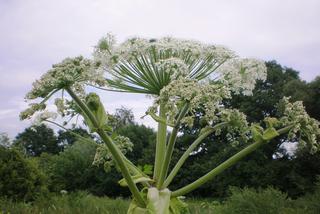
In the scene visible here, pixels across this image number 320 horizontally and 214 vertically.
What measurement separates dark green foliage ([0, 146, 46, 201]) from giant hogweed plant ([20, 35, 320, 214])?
9705mm

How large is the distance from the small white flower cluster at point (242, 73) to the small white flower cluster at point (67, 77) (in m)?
0.83

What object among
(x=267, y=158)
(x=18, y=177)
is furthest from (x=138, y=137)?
Result: (x=18, y=177)

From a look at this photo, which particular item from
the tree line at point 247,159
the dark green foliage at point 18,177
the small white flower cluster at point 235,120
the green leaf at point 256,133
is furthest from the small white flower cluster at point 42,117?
the tree line at point 247,159

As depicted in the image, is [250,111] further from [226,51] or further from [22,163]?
[226,51]

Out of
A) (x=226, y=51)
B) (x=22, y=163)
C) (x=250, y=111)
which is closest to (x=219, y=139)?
(x=250, y=111)

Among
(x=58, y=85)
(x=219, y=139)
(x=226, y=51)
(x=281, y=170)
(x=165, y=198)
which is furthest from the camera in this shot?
(x=219, y=139)

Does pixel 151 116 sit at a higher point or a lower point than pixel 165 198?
higher

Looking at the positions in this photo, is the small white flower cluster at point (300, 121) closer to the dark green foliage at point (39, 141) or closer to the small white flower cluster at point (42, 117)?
the small white flower cluster at point (42, 117)

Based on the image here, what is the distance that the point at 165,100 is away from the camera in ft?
7.49

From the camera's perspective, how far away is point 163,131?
8.95 feet

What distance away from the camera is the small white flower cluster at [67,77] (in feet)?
7.35

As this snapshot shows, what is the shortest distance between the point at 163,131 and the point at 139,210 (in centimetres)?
52

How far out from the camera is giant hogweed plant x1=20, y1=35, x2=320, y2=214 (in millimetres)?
2262

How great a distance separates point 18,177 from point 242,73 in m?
11.0
